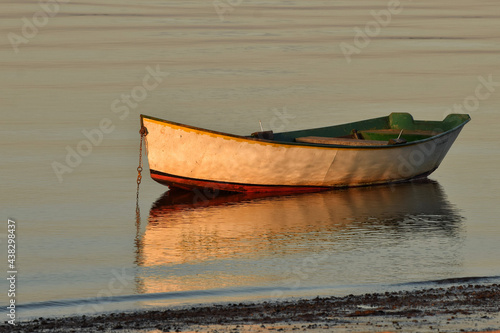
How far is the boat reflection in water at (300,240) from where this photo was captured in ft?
50.8

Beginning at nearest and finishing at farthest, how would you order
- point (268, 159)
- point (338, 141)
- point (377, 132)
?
point (268, 159), point (338, 141), point (377, 132)

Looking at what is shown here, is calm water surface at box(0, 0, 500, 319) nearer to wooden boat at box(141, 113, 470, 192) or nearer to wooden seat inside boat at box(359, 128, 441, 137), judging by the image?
wooden boat at box(141, 113, 470, 192)

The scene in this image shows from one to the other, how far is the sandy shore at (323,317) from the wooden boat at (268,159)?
29.0 ft

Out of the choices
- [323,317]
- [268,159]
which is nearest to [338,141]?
[268,159]

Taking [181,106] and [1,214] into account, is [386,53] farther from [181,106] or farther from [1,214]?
[1,214]

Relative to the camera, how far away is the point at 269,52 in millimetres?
47031

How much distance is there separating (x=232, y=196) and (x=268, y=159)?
126 cm

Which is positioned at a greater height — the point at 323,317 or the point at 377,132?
the point at 377,132

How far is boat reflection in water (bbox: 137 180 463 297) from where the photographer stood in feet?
50.8

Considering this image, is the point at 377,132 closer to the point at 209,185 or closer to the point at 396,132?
the point at 396,132

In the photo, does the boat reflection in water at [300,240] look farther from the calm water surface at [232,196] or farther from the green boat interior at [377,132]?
the green boat interior at [377,132]

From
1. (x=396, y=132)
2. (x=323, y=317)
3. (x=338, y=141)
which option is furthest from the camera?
(x=396, y=132)

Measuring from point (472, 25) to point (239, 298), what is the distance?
50.1 m

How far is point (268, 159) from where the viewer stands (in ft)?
73.3
